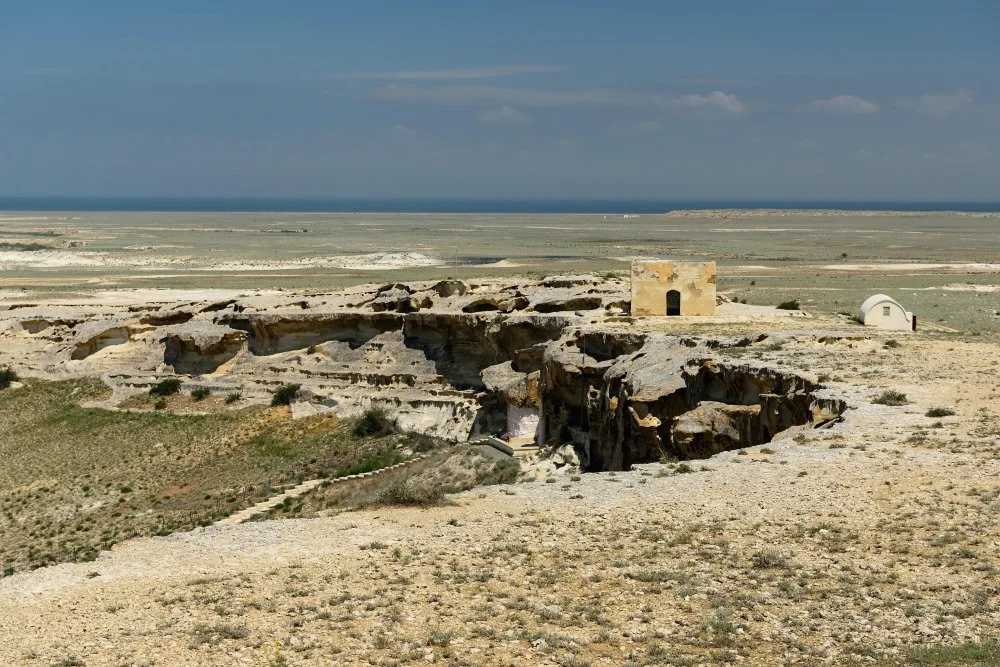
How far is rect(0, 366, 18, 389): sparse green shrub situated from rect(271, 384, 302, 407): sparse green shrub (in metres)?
10.4

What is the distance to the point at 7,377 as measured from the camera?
37.3 m

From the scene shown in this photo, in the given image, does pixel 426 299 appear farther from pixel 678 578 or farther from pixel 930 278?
pixel 930 278

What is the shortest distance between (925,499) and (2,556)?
56.7ft

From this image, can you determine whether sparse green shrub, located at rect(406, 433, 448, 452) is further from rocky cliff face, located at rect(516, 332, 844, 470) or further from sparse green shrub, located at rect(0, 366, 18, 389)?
sparse green shrub, located at rect(0, 366, 18, 389)

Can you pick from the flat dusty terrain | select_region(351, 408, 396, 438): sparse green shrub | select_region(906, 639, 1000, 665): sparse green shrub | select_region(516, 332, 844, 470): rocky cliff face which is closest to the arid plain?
select_region(906, 639, 1000, 665): sparse green shrub

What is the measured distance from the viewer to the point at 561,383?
91.1 ft

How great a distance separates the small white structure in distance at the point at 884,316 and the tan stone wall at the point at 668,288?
446 cm

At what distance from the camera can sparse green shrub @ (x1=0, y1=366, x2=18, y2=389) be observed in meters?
37.0

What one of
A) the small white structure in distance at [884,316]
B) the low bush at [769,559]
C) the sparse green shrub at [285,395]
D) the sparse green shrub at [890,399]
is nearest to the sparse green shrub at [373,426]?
the sparse green shrub at [285,395]

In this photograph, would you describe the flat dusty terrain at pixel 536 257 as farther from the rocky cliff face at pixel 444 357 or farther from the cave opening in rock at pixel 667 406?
the cave opening in rock at pixel 667 406

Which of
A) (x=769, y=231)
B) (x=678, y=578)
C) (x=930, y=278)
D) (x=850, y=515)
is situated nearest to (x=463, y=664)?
(x=678, y=578)

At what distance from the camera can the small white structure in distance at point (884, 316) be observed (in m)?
31.8

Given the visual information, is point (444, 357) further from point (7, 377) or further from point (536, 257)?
point (536, 257)

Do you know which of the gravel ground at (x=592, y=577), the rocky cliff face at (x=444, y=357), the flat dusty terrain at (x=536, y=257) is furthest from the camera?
the flat dusty terrain at (x=536, y=257)
